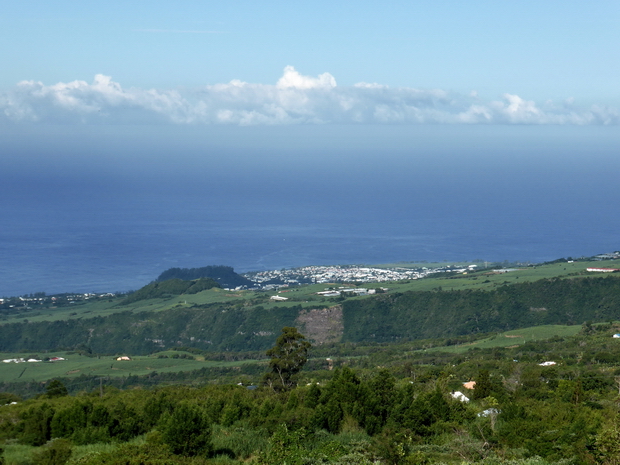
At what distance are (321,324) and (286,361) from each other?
40.4m

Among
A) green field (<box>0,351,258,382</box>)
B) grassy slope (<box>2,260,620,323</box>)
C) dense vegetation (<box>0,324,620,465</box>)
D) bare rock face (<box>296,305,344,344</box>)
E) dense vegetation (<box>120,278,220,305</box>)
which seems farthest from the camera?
dense vegetation (<box>120,278,220,305</box>)

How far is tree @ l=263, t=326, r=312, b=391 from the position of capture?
111 ft

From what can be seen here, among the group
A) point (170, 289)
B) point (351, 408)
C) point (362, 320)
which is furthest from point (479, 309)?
point (351, 408)

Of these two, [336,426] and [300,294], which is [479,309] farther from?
[336,426]

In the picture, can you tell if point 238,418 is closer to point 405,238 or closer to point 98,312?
point 98,312

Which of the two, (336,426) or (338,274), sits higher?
(336,426)

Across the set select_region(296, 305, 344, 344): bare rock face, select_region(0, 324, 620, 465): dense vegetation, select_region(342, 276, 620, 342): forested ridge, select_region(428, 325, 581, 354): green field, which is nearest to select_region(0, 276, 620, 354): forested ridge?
select_region(342, 276, 620, 342): forested ridge

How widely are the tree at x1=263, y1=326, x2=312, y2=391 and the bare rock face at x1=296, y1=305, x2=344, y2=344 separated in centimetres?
3699

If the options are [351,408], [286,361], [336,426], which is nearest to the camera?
[336,426]

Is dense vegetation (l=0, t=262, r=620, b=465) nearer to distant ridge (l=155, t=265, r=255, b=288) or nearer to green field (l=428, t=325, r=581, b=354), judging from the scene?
green field (l=428, t=325, r=581, b=354)

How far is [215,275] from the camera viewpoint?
11125 centimetres

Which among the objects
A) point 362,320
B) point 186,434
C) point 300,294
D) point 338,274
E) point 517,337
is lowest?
point 362,320

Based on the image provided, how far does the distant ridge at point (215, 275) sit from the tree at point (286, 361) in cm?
7296

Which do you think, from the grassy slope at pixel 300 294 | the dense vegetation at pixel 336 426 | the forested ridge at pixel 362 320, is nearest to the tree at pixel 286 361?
the dense vegetation at pixel 336 426
